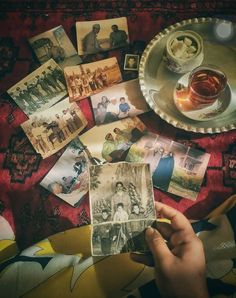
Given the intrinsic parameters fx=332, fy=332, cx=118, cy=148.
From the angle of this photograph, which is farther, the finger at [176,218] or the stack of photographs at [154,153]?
the stack of photographs at [154,153]

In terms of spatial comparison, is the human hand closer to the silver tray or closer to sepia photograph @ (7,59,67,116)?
the silver tray

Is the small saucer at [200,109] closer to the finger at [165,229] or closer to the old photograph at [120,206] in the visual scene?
the old photograph at [120,206]

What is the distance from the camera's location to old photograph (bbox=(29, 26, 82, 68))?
1387mm

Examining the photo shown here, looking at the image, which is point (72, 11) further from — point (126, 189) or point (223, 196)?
point (223, 196)

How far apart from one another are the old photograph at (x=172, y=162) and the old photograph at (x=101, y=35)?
16.6 inches

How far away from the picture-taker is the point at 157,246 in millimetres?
873

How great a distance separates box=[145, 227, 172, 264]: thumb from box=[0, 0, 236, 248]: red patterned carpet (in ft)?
0.98

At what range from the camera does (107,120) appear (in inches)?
51.4

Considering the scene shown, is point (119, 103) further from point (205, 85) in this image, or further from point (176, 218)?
point (176, 218)

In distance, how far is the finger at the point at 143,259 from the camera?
92 centimetres

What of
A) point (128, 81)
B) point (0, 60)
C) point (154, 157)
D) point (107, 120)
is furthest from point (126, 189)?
point (0, 60)

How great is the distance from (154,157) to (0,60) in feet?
2.54

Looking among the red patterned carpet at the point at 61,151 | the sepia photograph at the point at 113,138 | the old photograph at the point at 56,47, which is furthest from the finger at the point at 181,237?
the old photograph at the point at 56,47

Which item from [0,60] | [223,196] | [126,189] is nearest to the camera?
[126,189]
